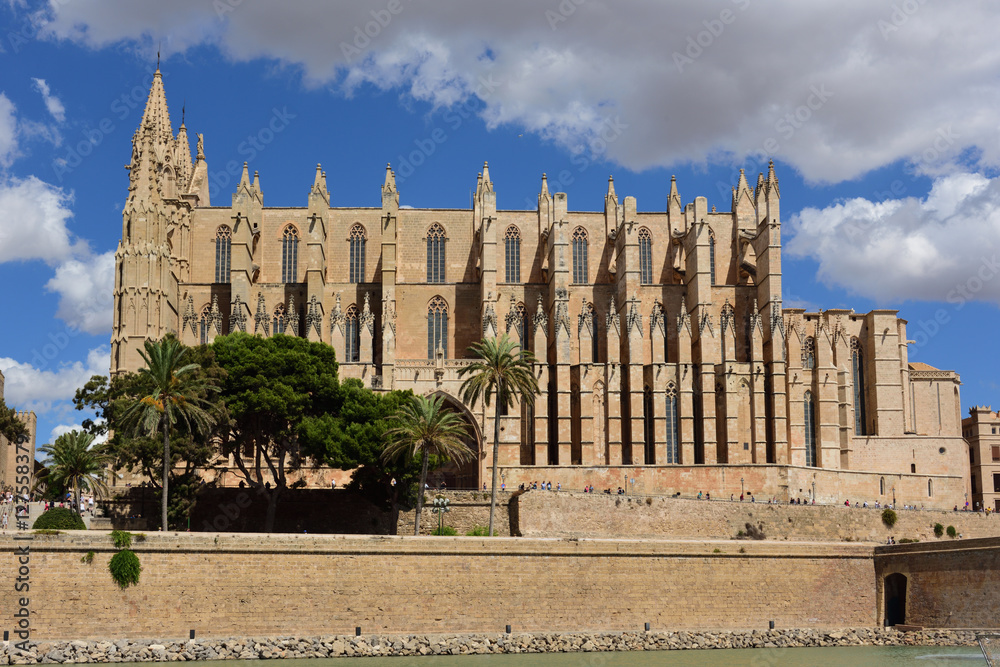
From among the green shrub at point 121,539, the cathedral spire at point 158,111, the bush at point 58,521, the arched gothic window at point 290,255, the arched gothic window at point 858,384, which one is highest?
the cathedral spire at point 158,111

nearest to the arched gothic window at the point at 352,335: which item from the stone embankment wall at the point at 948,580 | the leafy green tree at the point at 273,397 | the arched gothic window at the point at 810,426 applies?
the leafy green tree at the point at 273,397

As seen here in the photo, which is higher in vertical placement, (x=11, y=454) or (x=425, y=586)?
(x=11, y=454)

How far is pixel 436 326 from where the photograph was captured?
195ft

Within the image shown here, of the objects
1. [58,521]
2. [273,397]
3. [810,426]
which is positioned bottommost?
[58,521]

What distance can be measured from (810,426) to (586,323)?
13.7m

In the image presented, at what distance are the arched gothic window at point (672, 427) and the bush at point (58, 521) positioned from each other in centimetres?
3022

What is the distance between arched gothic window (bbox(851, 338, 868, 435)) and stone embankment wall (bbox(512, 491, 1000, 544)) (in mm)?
14051

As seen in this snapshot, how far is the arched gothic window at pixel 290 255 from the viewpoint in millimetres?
61344

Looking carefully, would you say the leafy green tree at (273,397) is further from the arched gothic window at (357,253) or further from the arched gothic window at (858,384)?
the arched gothic window at (858,384)

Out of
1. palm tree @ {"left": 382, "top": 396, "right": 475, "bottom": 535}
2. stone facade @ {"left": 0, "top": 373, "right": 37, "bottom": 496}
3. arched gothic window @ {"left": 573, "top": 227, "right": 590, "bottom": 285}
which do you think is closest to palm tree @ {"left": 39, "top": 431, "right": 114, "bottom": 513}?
palm tree @ {"left": 382, "top": 396, "right": 475, "bottom": 535}

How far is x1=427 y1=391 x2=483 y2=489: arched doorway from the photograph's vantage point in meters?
52.4

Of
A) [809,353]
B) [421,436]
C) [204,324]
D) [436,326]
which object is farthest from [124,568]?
[809,353]

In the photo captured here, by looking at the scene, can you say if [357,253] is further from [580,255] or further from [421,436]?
[421,436]

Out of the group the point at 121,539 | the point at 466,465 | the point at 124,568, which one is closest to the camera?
the point at 124,568
